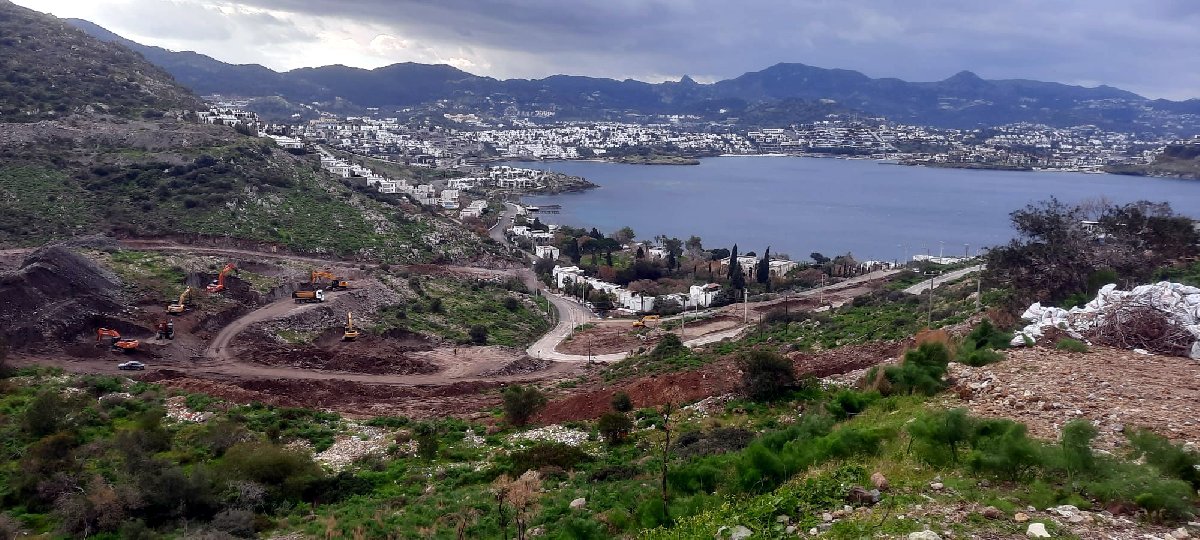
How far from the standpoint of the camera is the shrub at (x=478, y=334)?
31.4 m

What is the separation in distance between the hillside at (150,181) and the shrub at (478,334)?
1210cm

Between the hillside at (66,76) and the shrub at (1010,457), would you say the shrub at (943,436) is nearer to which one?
the shrub at (1010,457)

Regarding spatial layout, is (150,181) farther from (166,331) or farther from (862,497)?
(862,497)

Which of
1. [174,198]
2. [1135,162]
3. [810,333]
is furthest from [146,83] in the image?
[1135,162]

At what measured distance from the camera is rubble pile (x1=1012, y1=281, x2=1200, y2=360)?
→ 11664 millimetres

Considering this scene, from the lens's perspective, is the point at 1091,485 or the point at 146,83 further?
the point at 146,83

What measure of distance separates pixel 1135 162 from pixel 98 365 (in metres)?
181

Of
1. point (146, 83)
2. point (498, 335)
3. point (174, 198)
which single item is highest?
point (146, 83)

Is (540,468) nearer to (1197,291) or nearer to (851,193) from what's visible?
(1197,291)

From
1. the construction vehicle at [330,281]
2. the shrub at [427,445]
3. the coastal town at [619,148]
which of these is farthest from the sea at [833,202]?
the shrub at [427,445]

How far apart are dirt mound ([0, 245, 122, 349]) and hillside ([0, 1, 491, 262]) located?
28.9 feet

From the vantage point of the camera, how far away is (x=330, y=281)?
111ft

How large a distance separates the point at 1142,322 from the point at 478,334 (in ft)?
80.9

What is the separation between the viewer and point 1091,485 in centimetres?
654
